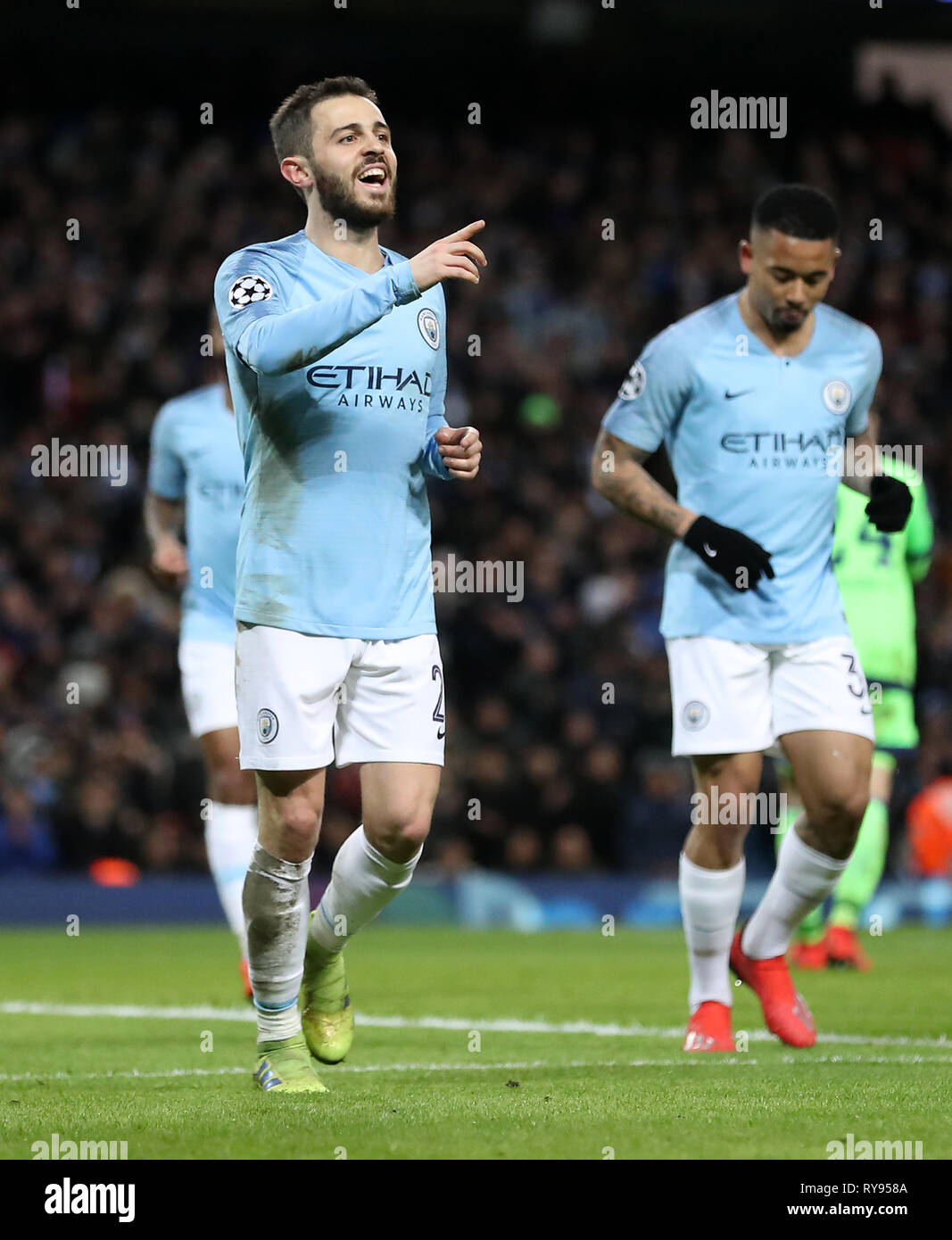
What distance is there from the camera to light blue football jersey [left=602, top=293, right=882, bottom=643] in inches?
265

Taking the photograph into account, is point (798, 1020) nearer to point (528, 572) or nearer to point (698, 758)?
point (698, 758)

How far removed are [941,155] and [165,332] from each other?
966 centimetres

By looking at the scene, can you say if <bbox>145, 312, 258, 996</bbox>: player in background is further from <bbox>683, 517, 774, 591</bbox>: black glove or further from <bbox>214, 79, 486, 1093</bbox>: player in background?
<bbox>214, 79, 486, 1093</bbox>: player in background

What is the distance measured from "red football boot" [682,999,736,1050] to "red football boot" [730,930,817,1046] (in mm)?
167

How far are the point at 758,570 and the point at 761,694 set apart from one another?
41 cm

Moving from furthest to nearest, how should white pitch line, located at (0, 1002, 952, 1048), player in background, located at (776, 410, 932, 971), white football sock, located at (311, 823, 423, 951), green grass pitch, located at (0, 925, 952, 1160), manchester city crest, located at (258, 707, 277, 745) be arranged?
player in background, located at (776, 410, 932, 971) → white pitch line, located at (0, 1002, 952, 1048) → white football sock, located at (311, 823, 423, 951) → manchester city crest, located at (258, 707, 277, 745) → green grass pitch, located at (0, 925, 952, 1160)

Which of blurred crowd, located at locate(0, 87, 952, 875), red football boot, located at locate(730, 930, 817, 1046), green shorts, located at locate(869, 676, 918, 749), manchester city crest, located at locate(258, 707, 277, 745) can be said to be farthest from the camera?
blurred crowd, located at locate(0, 87, 952, 875)

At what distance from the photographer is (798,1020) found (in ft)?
21.9

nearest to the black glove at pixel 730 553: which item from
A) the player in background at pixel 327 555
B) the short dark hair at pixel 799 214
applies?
the short dark hair at pixel 799 214

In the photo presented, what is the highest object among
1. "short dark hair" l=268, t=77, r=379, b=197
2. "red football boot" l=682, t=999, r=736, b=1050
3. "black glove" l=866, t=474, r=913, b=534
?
"short dark hair" l=268, t=77, r=379, b=197

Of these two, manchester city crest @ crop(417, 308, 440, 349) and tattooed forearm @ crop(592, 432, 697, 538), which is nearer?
manchester city crest @ crop(417, 308, 440, 349)

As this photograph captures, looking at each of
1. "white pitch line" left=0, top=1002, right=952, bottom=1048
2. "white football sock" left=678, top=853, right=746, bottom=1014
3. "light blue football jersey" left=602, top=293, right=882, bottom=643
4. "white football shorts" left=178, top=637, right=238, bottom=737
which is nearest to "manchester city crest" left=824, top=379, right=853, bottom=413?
"light blue football jersey" left=602, top=293, right=882, bottom=643

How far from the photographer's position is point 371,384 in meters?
5.53

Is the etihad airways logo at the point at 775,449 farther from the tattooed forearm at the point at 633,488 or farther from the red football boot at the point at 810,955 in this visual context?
the red football boot at the point at 810,955
